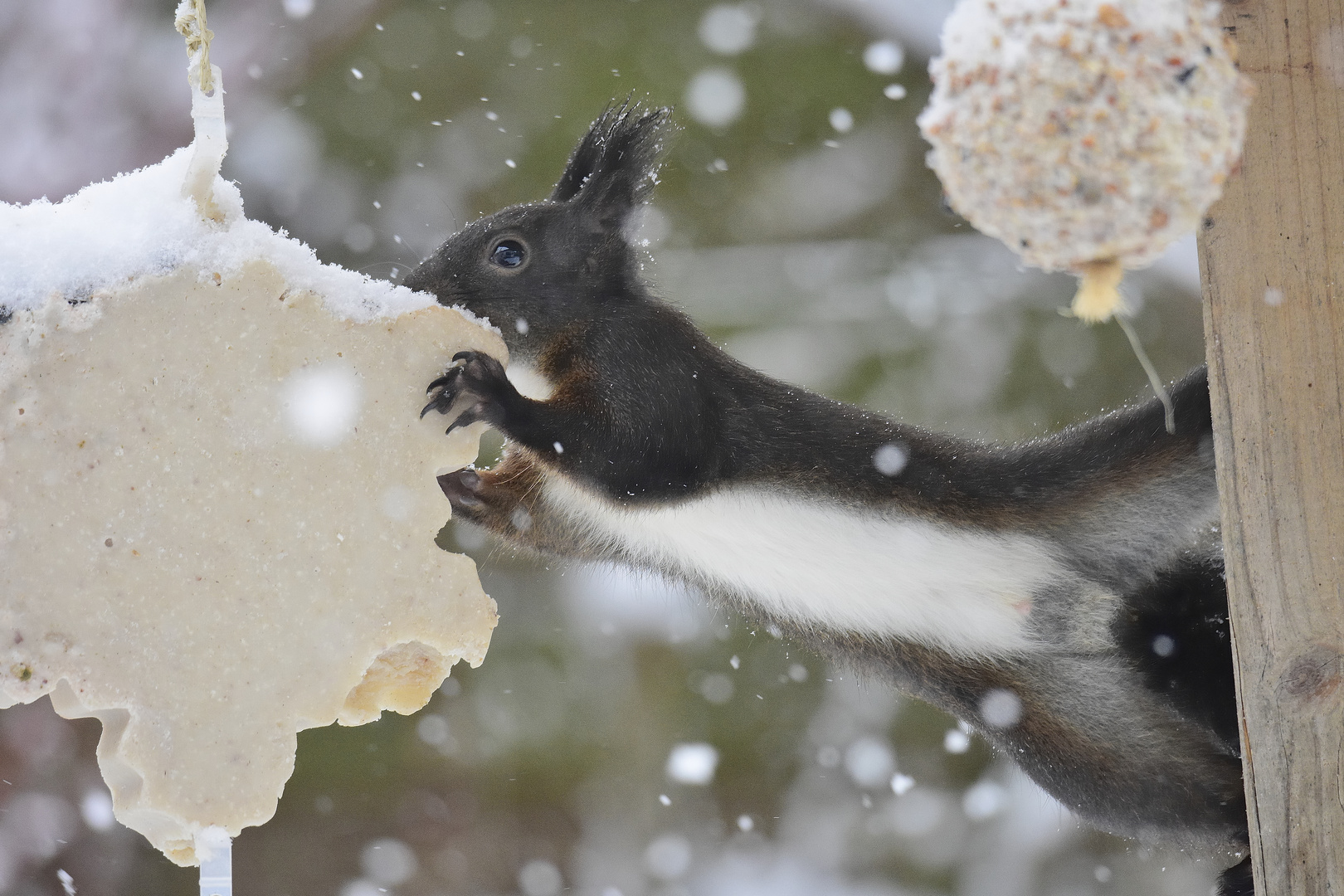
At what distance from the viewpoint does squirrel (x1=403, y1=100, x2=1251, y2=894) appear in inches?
79.5

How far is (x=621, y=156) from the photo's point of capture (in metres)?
2.21

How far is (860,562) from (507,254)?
0.93 meters

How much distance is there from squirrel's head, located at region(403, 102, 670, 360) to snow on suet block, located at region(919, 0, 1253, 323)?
4.34 feet

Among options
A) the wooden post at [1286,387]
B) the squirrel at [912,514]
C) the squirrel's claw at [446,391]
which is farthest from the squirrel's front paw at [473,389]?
the wooden post at [1286,387]

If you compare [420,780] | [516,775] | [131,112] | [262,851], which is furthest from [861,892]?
[131,112]

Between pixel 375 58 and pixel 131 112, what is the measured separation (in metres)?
0.79

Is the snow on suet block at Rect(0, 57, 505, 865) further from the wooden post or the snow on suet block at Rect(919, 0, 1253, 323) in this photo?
the wooden post

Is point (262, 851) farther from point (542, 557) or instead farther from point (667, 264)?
point (667, 264)

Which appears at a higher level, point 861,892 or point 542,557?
point 542,557

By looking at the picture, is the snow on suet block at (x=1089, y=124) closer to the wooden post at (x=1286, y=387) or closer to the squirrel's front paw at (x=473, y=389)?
the wooden post at (x=1286, y=387)

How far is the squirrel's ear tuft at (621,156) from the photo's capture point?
86.3 inches

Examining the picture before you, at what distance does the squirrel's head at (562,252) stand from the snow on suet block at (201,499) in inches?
23.6

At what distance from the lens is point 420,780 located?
12.4 feet

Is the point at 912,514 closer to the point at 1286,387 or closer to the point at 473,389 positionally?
the point at 1286,387
